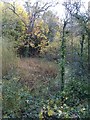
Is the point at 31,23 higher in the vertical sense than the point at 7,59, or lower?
higher

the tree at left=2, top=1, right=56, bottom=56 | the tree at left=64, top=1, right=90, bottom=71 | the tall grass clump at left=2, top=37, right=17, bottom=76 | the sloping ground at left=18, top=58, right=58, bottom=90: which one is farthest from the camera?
the tree at left=2, top=1, right=56, bottom=56

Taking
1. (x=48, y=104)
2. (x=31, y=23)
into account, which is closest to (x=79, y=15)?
(x=48, y=104)

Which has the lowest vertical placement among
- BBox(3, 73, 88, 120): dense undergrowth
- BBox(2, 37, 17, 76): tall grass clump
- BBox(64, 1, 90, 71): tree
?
BBox(3, 73, 88, 120): dense undergrowth

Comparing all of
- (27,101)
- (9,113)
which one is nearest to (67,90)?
(27,101)

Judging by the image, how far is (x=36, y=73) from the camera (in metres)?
4.90

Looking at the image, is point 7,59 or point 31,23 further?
point 31,23

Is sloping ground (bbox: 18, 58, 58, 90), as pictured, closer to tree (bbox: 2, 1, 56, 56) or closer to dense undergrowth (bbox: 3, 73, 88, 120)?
dense undergrowth (bbox: 3, 73, 88, 120)

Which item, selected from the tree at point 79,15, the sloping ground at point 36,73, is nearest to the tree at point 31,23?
the sloping ground at point 36,73

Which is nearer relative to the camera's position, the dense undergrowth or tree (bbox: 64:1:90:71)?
the dense undergrowth

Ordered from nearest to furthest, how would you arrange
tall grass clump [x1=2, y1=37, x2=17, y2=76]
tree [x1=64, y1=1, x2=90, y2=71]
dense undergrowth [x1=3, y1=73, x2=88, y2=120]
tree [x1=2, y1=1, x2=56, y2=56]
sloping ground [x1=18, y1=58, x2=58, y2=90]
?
1. dense undergrowth [x1=3, y1=73, x2=88, y2=120]
2. tree [x1=64, y1=1, x2=90, y2=71]
3. sloping ground [x1=18, y1=58, x2=58, y2=90]
4. tall grass clump [x1=2, y1=37, x2=17, y2=76]
5. tree [x1=2, y1=1, x2=56, y2=56]

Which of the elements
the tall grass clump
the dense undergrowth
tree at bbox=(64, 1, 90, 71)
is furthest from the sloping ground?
tree at bbox=(64, 1, 90, 71)

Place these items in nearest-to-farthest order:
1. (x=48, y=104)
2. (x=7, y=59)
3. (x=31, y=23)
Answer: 1. (x=48, y=104)
2. (x=7, y=59)
3. (x=31, y=23)

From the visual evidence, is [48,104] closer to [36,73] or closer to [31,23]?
[36,73]

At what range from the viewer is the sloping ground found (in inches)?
170
